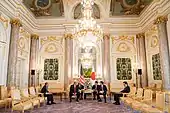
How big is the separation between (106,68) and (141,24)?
13.5ft

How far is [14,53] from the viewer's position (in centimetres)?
938

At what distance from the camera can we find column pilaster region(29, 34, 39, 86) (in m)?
12.0

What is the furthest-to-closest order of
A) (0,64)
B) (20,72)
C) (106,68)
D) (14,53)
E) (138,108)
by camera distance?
1. (106,68)
2. (20,72)
3. (14,53)
4. (0,64)
5. (138,108)

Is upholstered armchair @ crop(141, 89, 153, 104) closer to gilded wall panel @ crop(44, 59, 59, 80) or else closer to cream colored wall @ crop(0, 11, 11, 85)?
cream colored wall @ crop(0, 11, 11, 85)

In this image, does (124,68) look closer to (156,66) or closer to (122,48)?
(122,48)

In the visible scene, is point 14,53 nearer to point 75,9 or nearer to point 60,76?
point 60,76

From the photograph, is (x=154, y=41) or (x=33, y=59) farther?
(x=33, y=59)

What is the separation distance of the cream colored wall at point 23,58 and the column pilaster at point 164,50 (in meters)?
8.40

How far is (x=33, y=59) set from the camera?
12359 mm

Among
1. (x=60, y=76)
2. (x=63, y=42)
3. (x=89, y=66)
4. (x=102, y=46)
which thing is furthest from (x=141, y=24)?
(x=60, y=76)

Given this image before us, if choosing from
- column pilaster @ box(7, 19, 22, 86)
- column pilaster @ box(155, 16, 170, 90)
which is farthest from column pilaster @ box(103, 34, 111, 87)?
column pilaster @ box(7, 19, 22, 86)

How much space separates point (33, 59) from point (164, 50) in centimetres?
859

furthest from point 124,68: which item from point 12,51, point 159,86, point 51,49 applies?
point 12,51

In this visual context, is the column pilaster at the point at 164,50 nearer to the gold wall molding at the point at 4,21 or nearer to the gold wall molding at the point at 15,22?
the gold wall molding at the point at 15,22
